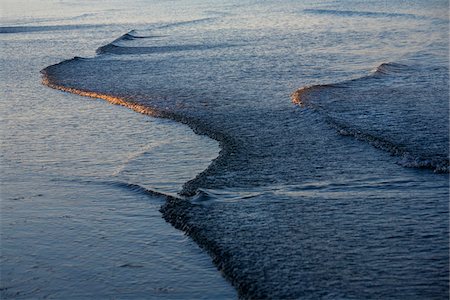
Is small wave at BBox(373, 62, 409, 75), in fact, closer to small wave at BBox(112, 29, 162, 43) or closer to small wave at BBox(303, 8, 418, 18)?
small wave at BBox(112, 29, 162, 43)

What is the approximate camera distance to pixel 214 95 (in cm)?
1173

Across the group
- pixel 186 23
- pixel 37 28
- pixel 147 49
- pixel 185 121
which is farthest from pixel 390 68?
pixel 37 28

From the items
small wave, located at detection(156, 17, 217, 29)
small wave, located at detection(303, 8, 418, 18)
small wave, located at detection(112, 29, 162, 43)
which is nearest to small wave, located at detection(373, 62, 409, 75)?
small wave, located at detection(112, 29, 162, 43)

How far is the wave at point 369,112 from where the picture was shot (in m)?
7.24

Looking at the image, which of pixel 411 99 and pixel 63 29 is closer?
pixel 411 99

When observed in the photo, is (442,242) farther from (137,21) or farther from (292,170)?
(137,21)

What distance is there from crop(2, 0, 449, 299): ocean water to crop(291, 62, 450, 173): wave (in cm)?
3

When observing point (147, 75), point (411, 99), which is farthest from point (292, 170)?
point (147, 75)

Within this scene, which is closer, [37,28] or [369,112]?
[369,112]

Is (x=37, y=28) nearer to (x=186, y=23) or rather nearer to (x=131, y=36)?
(x=186, y=23)

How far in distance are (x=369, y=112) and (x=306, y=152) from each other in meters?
2.35

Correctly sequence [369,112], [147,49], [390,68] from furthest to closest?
[147,49]
[390,68]
[369,112]

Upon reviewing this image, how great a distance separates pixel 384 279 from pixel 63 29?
2565cm

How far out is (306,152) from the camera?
779 centimetres
